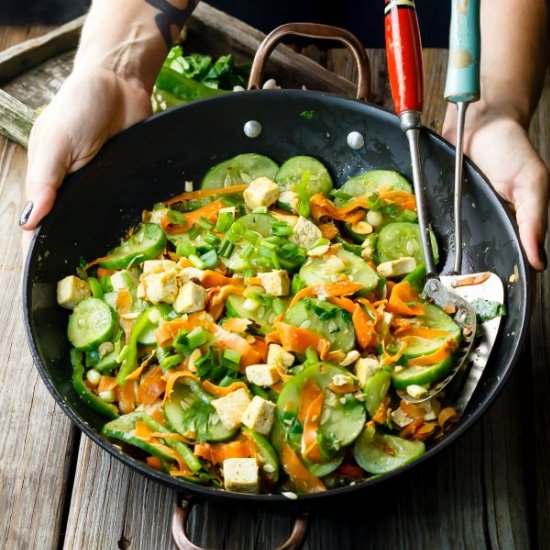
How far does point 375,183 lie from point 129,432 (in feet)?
3.47

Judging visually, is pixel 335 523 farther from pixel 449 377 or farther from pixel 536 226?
pixel 536 226

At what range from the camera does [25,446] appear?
2201 mm

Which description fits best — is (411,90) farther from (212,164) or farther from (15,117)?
(15,117)

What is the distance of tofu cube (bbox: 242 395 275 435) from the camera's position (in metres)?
1.82

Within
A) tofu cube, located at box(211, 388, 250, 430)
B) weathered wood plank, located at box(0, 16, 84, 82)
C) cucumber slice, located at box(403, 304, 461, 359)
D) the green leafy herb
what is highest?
weathered wood plank, located at box(0, 16, 84, 82)

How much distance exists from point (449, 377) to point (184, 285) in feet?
2.44

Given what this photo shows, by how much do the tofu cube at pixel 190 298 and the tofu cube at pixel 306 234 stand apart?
0.34 m

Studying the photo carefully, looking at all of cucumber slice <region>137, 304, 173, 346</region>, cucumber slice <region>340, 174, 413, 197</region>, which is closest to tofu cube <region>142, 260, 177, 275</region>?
cucumber slice <region>137, 304, 173, 346</region>

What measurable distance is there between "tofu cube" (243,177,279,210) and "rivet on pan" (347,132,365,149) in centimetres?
27

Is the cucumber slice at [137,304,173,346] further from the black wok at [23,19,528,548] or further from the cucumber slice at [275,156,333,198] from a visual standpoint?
the cucumber slice at [275,156,333,198]

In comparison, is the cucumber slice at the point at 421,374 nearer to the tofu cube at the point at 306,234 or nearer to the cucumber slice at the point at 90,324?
the tofu cube at the point at 306,234

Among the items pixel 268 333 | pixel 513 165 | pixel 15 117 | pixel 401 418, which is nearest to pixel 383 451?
pixel 401 418

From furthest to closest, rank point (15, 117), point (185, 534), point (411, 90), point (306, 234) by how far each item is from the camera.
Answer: point (15, 117)
point (306, 234)
point (411, 90)
point (185, 534)

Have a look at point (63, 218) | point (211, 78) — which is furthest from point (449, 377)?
point (211, 78)
